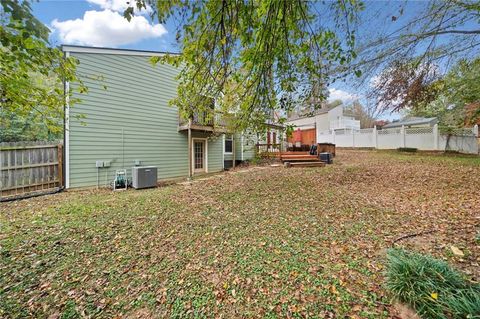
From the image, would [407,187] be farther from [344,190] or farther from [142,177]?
[142,177]

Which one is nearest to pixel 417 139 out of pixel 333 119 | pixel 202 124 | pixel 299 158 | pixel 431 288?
pixel 299 158

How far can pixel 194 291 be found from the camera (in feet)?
7.38

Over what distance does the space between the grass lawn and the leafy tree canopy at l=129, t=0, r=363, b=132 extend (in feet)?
7.92

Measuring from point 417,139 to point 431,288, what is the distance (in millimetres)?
16131

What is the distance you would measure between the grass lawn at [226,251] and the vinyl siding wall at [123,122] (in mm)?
2445

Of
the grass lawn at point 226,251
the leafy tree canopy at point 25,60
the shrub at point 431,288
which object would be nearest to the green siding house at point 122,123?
the grass lawn at point 226,251

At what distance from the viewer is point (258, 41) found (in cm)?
295

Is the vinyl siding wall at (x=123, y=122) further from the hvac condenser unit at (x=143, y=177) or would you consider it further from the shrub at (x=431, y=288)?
the shrub at (x=431, y=288)

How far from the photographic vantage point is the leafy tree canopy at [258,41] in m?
2.66

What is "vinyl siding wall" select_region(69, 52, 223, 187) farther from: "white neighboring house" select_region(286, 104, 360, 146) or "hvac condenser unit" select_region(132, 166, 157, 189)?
"white neighboring house" select_region(286, 104, 360, 146)

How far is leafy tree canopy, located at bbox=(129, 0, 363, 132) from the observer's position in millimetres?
2658

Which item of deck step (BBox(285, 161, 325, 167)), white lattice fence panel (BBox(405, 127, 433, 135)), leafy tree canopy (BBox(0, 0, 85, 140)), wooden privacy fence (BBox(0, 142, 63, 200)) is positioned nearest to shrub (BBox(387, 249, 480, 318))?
leafy tree canopy (BBox(0, 0, 85, 140))

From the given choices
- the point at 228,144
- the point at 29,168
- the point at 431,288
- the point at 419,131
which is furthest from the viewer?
the point at 419,131

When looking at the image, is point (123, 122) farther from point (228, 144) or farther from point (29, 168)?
point (228, 144)
